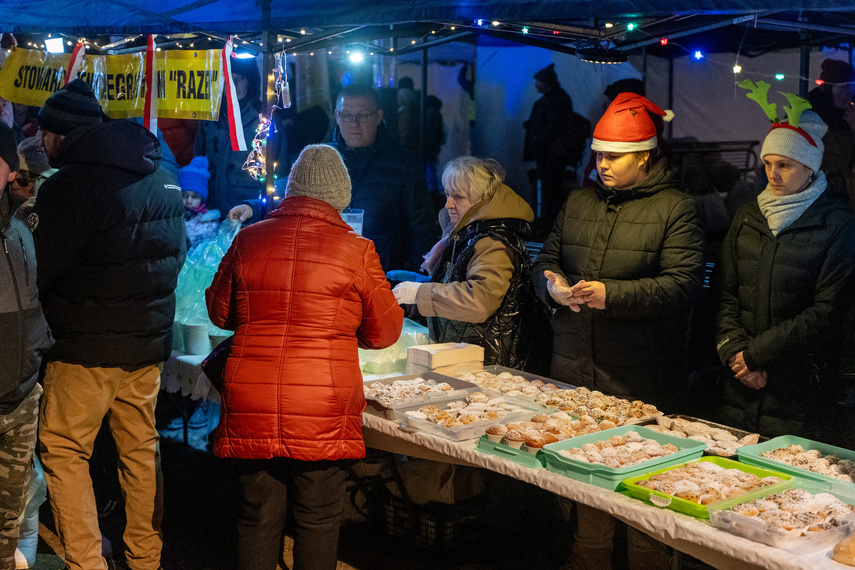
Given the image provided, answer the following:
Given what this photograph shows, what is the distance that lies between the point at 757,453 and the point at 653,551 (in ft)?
2.48

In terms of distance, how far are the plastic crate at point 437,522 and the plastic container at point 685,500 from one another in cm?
157

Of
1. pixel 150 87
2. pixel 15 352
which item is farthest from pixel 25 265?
pixel 150 87

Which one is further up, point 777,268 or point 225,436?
point 777,268

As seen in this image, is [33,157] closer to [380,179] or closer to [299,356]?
[380,179]

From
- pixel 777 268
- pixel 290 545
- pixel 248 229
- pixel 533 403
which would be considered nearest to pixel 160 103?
pixel 248 229

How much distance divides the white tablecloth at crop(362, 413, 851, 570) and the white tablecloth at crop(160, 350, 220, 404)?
1553 millimetres

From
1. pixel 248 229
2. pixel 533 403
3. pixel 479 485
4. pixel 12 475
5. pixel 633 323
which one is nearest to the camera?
pixel 248 229

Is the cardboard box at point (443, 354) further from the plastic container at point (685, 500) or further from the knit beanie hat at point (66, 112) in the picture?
the knit beanie hat at point (66, 112)

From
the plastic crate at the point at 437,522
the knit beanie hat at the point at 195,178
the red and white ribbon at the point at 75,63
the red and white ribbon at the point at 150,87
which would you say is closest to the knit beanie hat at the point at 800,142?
the plastic crate at the point at 437,522

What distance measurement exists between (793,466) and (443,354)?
1.58 metres

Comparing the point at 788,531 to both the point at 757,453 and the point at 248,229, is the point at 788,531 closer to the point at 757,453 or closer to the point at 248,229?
the point at 757,453

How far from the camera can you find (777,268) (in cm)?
333

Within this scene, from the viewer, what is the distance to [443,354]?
3.67 meters

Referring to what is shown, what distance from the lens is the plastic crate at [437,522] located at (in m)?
3.86
